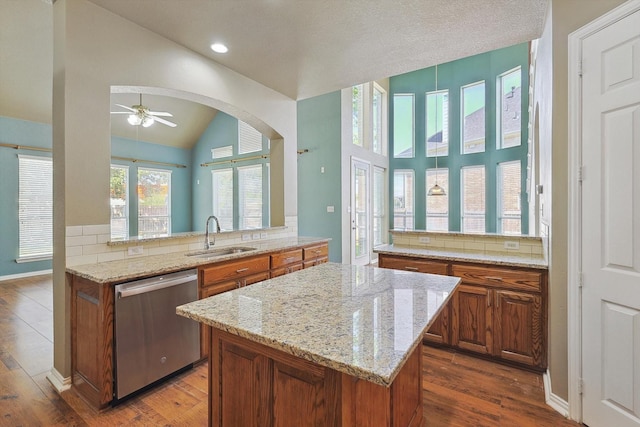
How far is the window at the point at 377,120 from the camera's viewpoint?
7.49 m

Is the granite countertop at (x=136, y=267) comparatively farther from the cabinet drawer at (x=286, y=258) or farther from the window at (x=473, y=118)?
the window at (x=473, y=118)

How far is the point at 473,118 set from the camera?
24.4 ft

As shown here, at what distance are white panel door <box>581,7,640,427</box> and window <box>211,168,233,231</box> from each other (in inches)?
291

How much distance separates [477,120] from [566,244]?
6.44m

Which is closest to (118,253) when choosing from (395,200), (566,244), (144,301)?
(144,301)

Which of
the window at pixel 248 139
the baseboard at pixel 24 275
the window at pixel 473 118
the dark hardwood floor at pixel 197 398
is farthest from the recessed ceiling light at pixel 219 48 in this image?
the window at pixel 473 118

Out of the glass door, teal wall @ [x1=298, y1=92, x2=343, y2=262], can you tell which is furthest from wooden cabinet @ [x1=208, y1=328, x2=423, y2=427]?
the glass door

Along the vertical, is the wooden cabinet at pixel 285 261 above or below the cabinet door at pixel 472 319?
above

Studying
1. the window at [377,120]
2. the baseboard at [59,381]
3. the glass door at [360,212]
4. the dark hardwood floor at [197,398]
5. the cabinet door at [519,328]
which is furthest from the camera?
the window at [377,120]

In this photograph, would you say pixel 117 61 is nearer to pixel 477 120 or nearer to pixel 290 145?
pixel 290 145

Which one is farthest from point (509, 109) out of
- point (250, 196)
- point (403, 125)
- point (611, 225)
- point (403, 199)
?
point (250, 196)

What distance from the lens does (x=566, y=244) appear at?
6.26ft

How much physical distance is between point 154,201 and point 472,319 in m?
7.96

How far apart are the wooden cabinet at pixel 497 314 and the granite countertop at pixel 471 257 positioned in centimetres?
5
